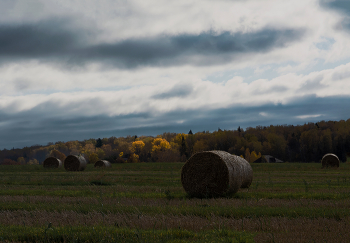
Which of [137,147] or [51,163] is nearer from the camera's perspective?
[51,163]

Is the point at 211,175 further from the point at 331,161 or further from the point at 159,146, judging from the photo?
the point at 159,146

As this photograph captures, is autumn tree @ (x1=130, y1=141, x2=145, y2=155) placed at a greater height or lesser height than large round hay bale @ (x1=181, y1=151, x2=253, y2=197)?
lesser

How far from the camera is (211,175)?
13.6 m

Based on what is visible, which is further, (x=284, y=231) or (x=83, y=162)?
(x=83, y=162)

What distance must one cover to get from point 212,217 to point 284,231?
6.43 ft

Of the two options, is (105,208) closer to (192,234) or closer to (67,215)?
(67,215)

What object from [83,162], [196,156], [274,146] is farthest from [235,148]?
[196,156]

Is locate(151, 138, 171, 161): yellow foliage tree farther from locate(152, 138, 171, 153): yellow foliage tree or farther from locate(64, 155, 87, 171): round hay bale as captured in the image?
locate(64, 155, 87, 171): round hay bale

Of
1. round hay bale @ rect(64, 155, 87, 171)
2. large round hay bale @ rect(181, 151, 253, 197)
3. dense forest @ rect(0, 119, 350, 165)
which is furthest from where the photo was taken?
dense forest @ rect(0, 119, 350, 165)

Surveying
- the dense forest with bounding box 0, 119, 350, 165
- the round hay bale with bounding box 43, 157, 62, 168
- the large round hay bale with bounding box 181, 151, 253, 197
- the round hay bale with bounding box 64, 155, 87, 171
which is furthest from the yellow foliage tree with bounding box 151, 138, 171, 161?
the large round hay bale with bounding box 181, 151, 253, 197

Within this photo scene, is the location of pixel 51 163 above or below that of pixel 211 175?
below

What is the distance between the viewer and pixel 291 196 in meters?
12.5

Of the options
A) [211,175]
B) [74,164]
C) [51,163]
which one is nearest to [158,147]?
[51,163]

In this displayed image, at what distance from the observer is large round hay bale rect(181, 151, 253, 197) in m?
13.4
